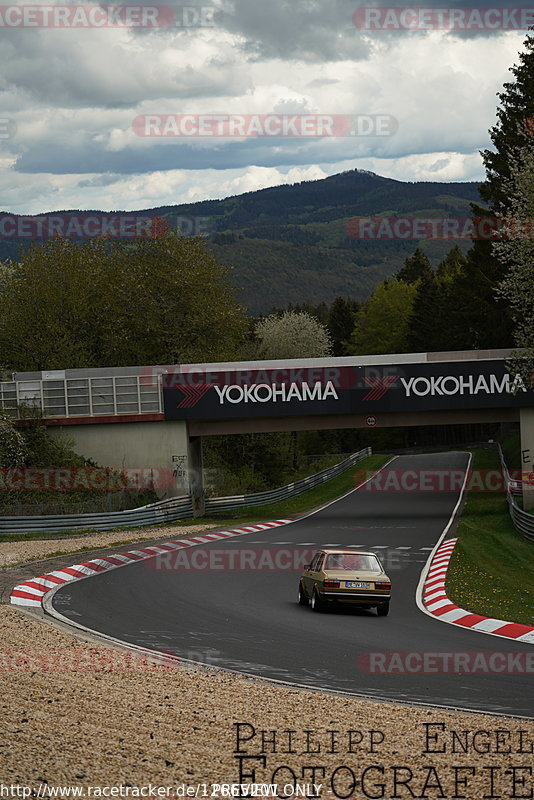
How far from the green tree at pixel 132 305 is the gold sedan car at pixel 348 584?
40.9 m

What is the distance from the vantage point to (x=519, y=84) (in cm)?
5266

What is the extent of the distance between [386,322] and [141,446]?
7746 centimetres

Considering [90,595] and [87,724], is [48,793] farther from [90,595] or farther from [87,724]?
[90,595]

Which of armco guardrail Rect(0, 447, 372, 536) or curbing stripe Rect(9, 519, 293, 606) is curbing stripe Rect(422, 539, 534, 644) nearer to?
curbing stripe Rect(9, 519, 293, 606)

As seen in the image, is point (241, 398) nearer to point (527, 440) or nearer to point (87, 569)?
point (527, 440)

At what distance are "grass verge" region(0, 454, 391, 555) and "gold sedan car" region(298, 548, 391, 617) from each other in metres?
12.3

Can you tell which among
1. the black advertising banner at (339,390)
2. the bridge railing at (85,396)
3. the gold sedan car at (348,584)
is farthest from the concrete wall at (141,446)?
the gold sedan car at (348,584)

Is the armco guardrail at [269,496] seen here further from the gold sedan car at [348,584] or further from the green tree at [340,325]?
the green tree at [340,325]

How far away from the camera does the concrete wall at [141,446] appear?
44.1m

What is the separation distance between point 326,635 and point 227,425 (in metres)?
30.5

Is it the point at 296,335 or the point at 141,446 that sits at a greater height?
the point at 296,335

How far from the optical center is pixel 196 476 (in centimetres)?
4559

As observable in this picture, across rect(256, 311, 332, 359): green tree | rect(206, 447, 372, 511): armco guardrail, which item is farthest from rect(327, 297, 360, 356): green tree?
rect(206, 447, 372, 511): armco guardrail

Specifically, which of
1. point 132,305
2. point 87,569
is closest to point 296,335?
point 132,305
